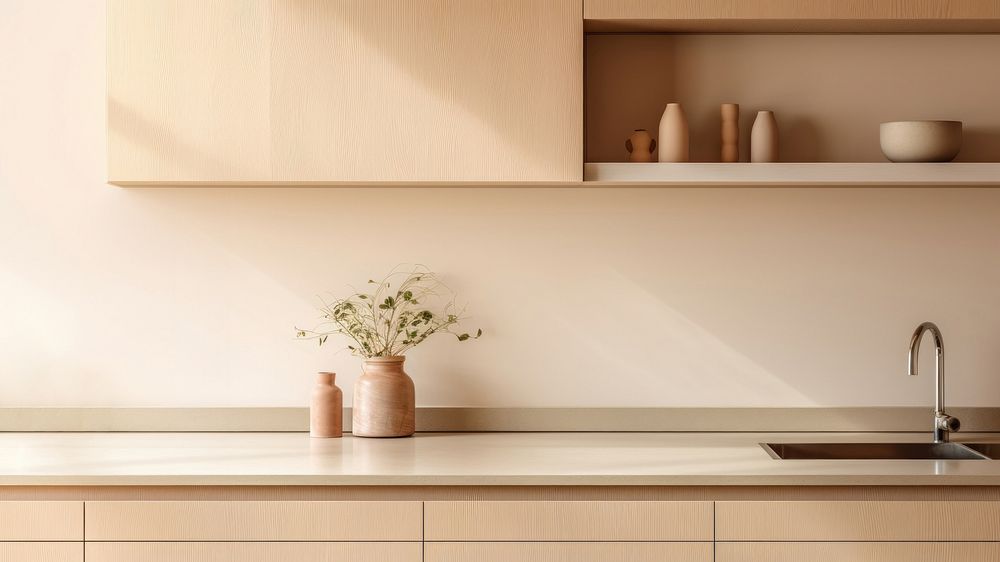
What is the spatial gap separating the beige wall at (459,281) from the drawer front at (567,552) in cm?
68

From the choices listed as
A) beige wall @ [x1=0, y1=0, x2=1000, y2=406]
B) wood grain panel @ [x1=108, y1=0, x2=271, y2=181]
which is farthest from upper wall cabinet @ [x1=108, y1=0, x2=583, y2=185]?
beige wall @ [x1=0, y1=0, x2=1000, y2=406]

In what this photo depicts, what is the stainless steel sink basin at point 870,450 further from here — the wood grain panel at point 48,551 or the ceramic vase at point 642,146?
the wood grain panel at point 48,551

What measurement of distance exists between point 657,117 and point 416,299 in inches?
31.0

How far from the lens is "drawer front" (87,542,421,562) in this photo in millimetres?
1957

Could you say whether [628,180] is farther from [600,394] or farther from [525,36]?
[600,394]

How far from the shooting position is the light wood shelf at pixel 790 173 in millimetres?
2275

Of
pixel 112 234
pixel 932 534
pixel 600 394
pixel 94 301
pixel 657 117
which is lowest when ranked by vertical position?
pixel 932 534

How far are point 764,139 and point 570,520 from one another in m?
1.07

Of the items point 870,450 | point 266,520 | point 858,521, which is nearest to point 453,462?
point 266,520

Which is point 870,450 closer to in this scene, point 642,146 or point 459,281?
point 642,146

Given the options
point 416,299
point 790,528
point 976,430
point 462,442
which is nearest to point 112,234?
point 416,299

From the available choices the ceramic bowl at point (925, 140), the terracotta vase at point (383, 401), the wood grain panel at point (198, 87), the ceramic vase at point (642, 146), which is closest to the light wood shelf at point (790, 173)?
the ceramic bowl at point (925, 140)

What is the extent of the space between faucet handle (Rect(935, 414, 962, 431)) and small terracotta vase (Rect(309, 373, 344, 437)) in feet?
4.77

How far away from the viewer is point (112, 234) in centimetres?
261
